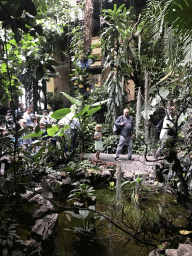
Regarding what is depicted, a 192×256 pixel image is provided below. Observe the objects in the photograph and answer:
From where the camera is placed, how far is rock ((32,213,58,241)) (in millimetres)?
1796

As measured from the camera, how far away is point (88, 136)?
6375mm

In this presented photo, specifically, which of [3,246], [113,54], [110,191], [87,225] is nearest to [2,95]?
[3,246]

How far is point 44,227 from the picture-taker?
6.14 ft

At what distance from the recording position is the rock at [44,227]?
1796 millimetres

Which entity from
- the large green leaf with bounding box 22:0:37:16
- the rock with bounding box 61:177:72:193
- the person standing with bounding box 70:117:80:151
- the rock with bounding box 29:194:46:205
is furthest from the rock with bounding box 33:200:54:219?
the person standing with bounding box 70:117:80:151

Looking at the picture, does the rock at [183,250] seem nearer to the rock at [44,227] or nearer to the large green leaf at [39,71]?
the rock at [44,227]

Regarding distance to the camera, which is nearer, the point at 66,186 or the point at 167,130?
the point at 167,130

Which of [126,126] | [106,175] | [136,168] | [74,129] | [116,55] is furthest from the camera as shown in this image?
[116,55]

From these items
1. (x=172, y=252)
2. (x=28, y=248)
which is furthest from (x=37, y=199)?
(x=172, y=252)

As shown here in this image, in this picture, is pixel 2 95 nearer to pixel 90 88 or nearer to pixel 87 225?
pixel 87 225

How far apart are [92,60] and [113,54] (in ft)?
7.25

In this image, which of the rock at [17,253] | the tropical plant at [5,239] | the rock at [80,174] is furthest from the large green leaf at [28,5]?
the rock at [80,174]

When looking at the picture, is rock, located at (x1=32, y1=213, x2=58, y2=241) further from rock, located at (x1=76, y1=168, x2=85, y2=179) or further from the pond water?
rock, located at (x1=76, y1=168, x2=85, y2=179)

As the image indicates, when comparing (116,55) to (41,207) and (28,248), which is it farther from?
(28,248)
